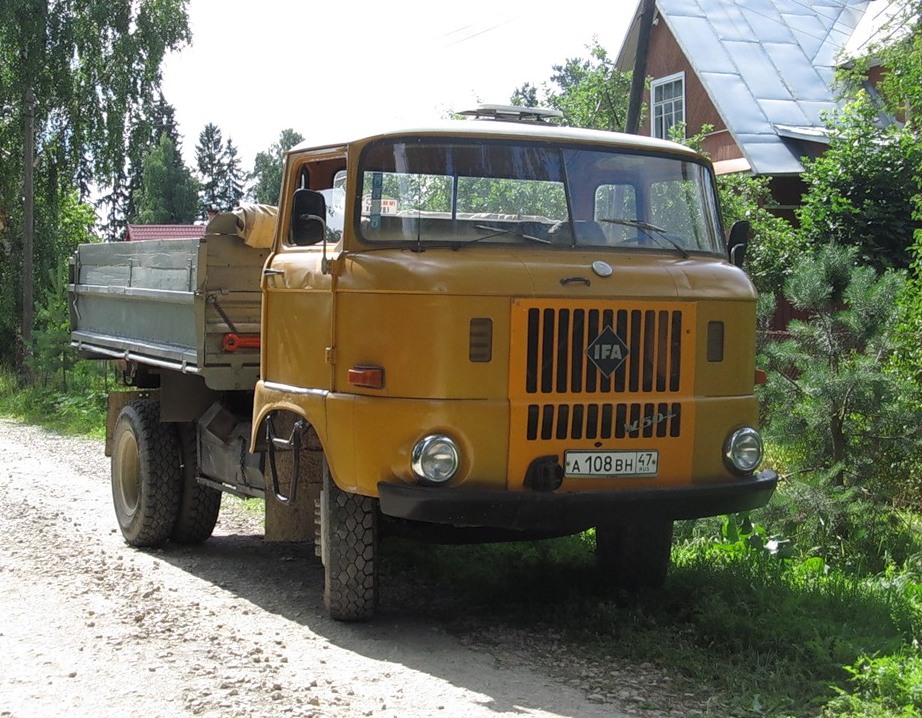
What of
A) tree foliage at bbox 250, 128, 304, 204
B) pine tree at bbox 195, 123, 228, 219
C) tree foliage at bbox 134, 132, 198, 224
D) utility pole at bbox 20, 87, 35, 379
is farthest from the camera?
pine tree at bbox 195, 123, 228, 219

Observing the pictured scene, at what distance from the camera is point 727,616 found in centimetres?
634

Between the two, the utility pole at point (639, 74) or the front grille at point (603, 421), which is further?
the utility pole at point (639, 74)

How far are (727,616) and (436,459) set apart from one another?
1692 mm

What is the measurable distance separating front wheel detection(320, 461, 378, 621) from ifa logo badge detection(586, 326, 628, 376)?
1.37 m

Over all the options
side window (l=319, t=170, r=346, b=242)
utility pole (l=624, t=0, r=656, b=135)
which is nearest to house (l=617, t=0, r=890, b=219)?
utility pole (l=624, t=0, r=656, b=135)

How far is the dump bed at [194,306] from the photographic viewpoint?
25.4 feet

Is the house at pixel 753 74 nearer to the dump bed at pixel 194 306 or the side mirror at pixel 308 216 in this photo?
the dump bed at pixel 194 306

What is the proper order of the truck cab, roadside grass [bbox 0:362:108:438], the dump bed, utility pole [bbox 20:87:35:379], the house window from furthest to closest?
the house window → utility pole [bbox 20:87:35:379] → roadside grass [bbox 0:362:108:438] → the dump bed → the truck cab

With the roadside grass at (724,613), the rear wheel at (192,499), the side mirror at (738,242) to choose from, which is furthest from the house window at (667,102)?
the side mirror at (738,242)

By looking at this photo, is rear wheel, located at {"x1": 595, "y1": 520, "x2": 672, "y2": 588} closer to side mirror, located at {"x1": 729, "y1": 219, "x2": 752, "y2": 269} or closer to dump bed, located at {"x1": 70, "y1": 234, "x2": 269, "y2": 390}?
side mirror, located at {"x1": 729, "y1": 219, "x2": 752, "y2": 269}

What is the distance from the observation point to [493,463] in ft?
19.6

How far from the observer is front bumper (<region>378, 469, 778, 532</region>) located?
586 cm

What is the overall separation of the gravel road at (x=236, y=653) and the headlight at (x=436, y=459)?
883 mm

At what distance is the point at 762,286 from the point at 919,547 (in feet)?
28.4
